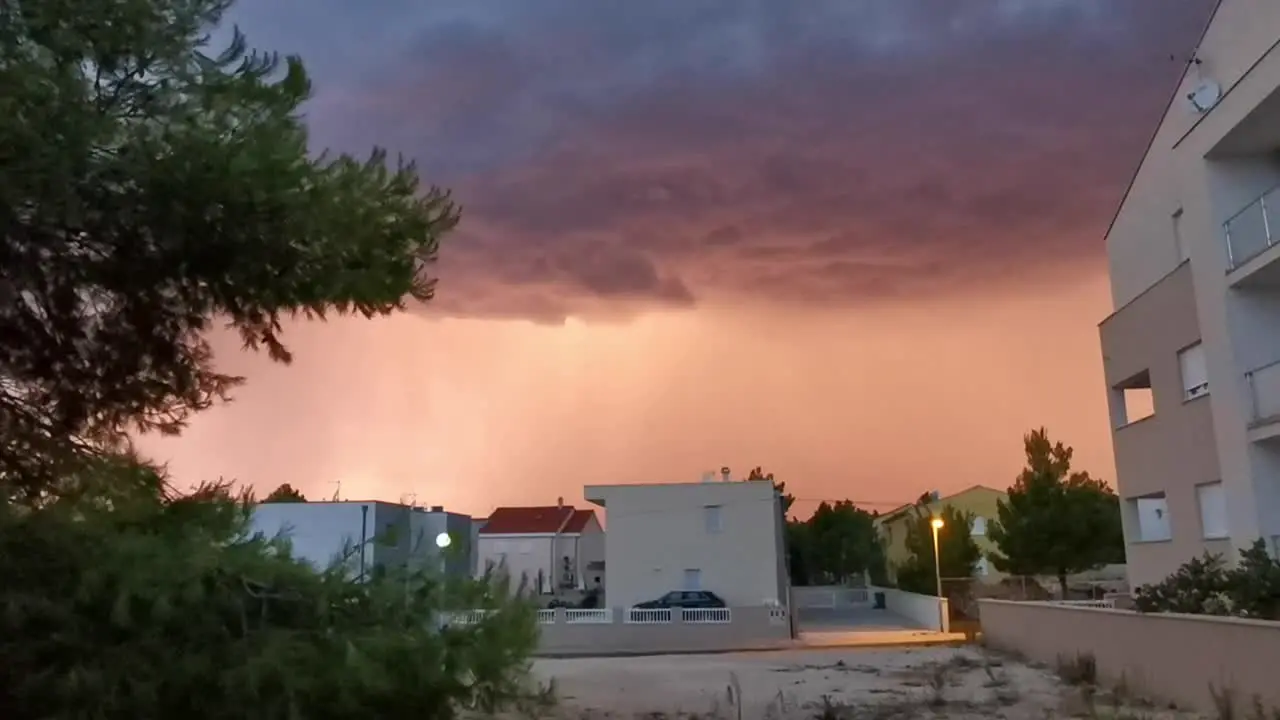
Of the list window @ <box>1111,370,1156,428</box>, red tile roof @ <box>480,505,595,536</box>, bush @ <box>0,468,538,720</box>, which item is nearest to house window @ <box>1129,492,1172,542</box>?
window @ <box>1111,370,1156,428</box>

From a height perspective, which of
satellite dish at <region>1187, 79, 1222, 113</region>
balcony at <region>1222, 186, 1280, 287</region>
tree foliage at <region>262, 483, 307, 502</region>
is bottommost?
tree foliage at <region>262, 483, 307, 502</region>

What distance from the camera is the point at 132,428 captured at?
6.88m

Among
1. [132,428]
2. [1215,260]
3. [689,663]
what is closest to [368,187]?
[132,428]

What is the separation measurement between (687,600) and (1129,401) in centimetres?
1856

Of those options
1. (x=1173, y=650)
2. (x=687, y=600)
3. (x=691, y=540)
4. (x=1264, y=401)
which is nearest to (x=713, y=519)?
(x=691, y=540)

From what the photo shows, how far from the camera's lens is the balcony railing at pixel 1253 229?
16.4m

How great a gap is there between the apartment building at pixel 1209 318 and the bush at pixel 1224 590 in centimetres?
275

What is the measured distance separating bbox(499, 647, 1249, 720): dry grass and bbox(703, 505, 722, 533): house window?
51.9 ft

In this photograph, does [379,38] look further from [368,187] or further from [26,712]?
[26,712]

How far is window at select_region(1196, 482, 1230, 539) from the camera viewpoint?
18186 millimetres

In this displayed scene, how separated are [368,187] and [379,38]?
20.9 feet

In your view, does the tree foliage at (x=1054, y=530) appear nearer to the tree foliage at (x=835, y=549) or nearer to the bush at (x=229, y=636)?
the tree foliage at (x=835, y=549)

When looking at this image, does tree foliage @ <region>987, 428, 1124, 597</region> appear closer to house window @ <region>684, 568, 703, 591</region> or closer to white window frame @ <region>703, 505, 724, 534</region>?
white window frame @ <region>703, 505, 724, 534</region>

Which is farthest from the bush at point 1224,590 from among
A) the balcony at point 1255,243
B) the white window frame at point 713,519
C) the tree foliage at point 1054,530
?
the white window frame at point 713,519
